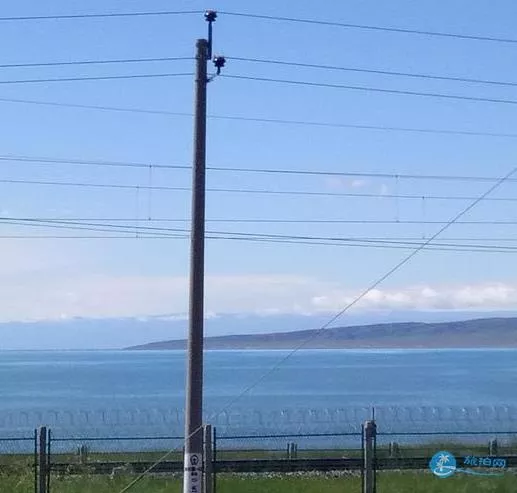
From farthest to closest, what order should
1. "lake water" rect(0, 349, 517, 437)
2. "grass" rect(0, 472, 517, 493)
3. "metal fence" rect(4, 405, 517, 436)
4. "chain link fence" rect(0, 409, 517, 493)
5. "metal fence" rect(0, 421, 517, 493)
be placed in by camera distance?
"lake water" rect(0, 349, 517, 437), "metal fence" rect(4, 405, 517, 436), "chain link fence" rect(0, 409, 517, 493), "grass" rect(0, 472, 517, 493), "metal fence" rect(0, 421, 517, 493)

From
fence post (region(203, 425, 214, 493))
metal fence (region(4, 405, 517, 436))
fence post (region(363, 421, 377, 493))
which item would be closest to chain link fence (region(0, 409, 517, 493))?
fence post (region(363, 421, 377, 493))

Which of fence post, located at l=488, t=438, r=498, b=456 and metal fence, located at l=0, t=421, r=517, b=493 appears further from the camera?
fence post, located at l=488, t=438, r=498, b=456

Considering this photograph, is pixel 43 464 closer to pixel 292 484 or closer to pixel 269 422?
pixel 292 484

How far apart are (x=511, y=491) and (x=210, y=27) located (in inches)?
381

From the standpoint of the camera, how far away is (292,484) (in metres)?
23.7

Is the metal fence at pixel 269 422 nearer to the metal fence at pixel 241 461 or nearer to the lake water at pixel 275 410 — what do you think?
the lake water at pixel 275 410

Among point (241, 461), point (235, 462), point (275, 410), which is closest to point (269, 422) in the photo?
point (275, 410)

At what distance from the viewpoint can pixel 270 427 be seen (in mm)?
47031

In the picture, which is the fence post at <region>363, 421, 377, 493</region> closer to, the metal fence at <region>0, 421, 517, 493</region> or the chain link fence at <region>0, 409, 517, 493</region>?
the metal fence at <region>0, 421, 517, 493</region>

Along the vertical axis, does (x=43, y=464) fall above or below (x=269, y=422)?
below

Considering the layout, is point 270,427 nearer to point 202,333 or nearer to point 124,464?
point 124,464

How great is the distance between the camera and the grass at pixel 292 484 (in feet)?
70.7

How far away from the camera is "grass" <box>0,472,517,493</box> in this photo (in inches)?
849

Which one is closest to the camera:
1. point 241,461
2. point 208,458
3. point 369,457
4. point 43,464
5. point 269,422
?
point 208,458
